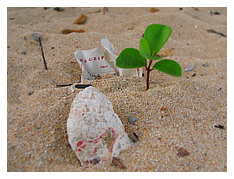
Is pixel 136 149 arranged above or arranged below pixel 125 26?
below

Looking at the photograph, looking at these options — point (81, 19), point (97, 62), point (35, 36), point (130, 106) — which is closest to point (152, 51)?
point (130, 106)

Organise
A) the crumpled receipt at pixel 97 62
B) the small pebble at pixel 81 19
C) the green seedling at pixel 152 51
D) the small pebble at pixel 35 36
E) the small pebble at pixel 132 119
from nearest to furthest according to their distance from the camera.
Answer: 1. the small pebble at pixel 132 119
2. the green seedling at pixel 152 51
3. the crumpled receipt at pixel 97 62
4. the small pebble at pixel 35 36
5. the small pebble at pixel 81 19

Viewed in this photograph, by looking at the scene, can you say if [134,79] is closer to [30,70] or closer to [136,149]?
[136,149]

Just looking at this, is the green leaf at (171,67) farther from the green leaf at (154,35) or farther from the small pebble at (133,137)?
the small pebble at (133,137)

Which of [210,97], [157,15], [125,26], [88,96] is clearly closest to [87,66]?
[88,96]

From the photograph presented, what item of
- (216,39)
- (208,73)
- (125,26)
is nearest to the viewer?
(208,73)

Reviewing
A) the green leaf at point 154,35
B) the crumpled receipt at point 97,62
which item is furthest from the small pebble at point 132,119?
the crumpled receipt at point 97,62

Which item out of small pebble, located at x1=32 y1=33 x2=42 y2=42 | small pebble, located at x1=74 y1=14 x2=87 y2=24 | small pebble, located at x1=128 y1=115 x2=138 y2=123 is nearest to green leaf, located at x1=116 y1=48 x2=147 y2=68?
small pebble, located at x1=128 y1=115 x2=138 y2=123
